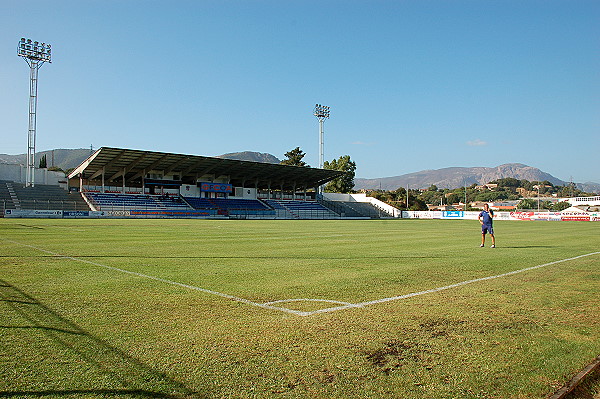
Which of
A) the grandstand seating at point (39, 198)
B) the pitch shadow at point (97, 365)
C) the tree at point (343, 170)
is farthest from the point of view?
the tree at point (343, 170)

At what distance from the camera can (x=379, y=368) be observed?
12.6 ft

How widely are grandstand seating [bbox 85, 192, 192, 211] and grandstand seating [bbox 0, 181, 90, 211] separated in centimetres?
174

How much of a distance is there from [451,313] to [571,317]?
5.37 ft

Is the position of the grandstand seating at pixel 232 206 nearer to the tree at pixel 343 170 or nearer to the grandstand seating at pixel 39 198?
the grandstand seating at pixel 39 198

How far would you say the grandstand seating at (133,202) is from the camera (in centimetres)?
5641

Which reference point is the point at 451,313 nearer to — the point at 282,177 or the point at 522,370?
the point at 522,370

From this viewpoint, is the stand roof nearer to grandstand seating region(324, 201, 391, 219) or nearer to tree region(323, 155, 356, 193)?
grandstand seating region(324, 201, 391, 219)

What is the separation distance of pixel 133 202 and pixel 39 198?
11.5m

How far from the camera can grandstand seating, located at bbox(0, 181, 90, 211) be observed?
49594mm

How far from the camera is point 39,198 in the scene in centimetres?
5450

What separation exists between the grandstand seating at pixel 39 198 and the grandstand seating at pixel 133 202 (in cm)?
174

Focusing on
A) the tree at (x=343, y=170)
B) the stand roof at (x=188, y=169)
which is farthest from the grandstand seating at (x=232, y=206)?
the tree at (x=343, y=170)

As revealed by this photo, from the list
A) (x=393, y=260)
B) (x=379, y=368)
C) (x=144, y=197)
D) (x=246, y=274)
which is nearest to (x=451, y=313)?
(x=379, y=368)

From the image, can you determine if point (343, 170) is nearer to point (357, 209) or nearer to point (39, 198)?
point (357, 209)
